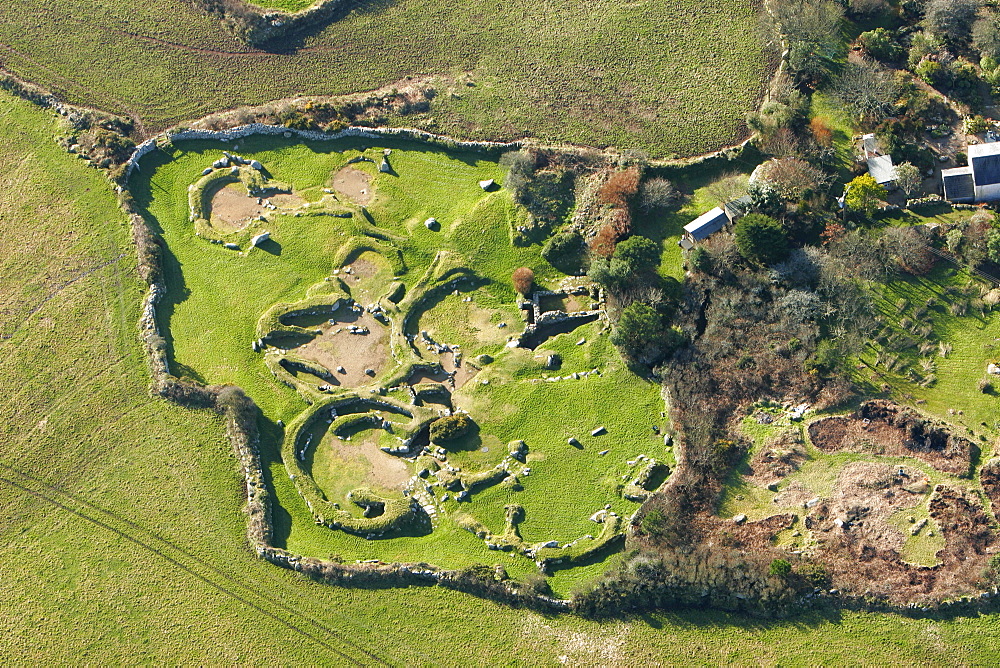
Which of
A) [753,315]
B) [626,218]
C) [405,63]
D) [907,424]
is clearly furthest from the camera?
[405,63]

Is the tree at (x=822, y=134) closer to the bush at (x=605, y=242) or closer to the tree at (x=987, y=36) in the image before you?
the tree at (x=987, y=36)

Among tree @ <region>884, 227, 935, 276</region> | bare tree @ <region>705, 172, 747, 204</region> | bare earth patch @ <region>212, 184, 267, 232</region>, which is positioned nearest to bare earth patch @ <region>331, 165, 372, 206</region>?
bare earth patch @ <region>212, 184, 267, 232</region>

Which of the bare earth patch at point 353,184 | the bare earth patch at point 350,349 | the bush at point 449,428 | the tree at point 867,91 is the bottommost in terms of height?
the bush at point 449,428

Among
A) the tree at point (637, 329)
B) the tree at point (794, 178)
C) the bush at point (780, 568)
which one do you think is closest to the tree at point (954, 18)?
the tree at point (794, 178)

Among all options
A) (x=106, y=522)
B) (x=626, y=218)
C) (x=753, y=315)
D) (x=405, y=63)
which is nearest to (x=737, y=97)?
(x=626, y=218)

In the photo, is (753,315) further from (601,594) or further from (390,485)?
(390,485)

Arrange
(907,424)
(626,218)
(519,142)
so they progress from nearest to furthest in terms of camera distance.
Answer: (907,424)
(626,218)
(519,142)

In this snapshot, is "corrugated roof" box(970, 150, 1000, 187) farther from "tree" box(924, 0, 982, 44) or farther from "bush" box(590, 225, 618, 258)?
"bush" box(590, 225, 618, 258)
